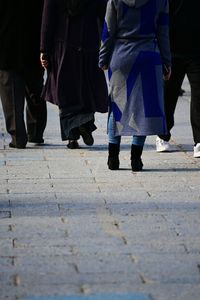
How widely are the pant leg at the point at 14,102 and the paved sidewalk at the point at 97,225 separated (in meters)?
0.16

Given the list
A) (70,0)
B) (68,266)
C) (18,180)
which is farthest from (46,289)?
(70,0)

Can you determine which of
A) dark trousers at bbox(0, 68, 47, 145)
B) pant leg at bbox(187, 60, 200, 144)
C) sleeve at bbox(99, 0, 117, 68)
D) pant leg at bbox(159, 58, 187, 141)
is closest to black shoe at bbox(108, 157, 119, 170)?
sleeve at bbox(99, 0, 117, 68)

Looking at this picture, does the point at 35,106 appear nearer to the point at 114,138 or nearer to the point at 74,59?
the point at 74,59

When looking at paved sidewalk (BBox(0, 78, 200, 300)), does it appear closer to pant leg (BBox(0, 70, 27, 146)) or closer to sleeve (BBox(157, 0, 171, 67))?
pant leg (BBox(0, 70, 27, 146))

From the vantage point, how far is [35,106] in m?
10.5

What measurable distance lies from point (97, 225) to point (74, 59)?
3.56 meters

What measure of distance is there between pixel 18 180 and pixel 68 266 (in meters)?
2.87

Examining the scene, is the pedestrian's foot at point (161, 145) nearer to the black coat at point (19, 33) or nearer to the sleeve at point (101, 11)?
the sleeve at point (101, 11)

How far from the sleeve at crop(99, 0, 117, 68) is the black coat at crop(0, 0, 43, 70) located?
5.39 feet

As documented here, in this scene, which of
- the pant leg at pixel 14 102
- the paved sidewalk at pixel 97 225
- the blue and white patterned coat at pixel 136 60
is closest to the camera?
the paved sidewalk at pixel 97 225

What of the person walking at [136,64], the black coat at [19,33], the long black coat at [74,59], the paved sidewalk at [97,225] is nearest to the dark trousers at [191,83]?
the paved sidewalk at [97,225]

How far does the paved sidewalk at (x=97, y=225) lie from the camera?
17.2ft

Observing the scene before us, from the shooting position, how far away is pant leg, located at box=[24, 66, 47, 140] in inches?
406

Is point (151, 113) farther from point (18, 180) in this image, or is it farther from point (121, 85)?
point (18, 180)
